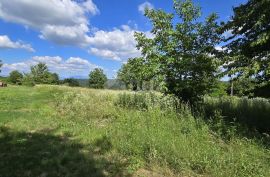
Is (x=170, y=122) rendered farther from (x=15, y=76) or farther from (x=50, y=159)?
(x=15, y=76)

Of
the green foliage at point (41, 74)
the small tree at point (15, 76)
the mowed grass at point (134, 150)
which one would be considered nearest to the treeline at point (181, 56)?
the mowed grass at point (134, 150)

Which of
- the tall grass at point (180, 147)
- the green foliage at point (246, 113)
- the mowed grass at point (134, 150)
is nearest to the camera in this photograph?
the tall grass at point (180, 147)

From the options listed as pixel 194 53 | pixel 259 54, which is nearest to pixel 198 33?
pixel 194 53

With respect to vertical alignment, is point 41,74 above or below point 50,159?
above

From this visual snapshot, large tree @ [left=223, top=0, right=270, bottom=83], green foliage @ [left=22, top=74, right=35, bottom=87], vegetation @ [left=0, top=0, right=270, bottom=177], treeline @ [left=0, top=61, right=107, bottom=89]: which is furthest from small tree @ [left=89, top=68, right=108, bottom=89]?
large tree @ [left=223, top=0, right=270, bottom=83]

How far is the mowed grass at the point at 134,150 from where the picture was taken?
20.9ft

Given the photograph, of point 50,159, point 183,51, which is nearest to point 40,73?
point 183,51

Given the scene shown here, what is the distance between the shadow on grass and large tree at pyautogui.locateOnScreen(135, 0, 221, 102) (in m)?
5.80

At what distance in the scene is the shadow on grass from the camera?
6.44 m

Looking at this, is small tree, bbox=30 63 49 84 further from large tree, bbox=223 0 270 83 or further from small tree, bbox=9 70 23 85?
large tree, bbox=223 0 270 83

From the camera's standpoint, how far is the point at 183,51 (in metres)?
14.0

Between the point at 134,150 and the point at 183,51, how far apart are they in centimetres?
738

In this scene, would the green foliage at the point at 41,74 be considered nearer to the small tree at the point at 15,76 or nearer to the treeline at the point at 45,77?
the treeline at the point at 45,77

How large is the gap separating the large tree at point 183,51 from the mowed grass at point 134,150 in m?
3.56
